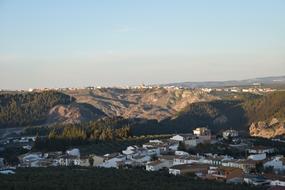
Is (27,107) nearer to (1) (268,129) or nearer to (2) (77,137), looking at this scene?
(1) (268,129)

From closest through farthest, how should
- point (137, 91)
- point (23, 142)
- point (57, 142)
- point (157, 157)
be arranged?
point (157, 157)
point (57, 142)
point (23, 142)
point (137, 91)

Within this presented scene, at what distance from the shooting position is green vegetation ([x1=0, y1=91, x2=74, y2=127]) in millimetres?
102062

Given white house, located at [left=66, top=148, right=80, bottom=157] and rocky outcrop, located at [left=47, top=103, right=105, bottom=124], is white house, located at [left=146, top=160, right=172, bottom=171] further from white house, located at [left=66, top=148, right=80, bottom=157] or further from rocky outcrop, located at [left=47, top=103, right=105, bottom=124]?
rocky outcrop, located at [left=47, top=103, right=105, bottom=124]

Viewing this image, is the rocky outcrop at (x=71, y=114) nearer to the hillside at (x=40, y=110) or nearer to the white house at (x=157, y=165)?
the hillside at (x=40, y=110)

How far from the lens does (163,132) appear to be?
85188 millimetres

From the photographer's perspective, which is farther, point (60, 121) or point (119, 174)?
point (60, 121)

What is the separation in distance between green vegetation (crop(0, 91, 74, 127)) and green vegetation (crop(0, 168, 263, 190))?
69.0 meters

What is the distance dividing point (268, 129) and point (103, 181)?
208ft

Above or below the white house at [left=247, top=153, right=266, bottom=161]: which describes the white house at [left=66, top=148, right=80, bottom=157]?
below

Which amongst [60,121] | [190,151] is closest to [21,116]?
[60,121]

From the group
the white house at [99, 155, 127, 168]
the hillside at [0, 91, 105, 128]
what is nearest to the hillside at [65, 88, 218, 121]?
the hillside at [0, 91, 105, 128]

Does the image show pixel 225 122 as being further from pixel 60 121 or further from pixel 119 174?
pixel 119 174

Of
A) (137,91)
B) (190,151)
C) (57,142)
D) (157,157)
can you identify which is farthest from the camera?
(137,91)

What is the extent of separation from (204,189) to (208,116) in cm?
8293
